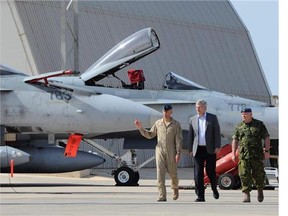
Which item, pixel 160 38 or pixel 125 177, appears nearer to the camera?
pixel 125 177

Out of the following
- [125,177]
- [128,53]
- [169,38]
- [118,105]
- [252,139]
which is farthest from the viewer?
[169,38]

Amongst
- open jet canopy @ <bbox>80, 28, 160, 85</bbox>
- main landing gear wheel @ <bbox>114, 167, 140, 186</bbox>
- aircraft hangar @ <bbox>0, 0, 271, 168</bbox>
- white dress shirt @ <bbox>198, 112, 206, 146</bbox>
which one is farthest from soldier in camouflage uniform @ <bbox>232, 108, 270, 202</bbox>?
aircraft hangar @ <bbox>0, 0, 271, 168</bbox>

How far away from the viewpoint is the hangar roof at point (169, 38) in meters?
34.8

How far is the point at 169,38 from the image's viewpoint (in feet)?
135

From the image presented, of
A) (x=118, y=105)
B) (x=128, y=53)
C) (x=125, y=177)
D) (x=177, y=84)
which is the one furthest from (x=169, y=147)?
(x=177, y=84)

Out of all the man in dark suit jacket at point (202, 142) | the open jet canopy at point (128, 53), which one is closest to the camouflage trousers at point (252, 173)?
the man in dark suit jacket at point (202, 142)

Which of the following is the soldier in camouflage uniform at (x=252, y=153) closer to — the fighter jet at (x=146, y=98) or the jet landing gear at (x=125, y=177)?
the jet landing gear at (x=125, y=177)

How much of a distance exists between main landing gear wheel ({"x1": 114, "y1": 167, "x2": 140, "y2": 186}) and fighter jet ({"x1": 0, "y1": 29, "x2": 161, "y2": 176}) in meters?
0.61

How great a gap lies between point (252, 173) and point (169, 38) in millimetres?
29332

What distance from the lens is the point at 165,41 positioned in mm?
40875

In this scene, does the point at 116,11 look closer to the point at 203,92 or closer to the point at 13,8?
the point at 13,8

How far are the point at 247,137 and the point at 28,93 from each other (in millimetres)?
8306

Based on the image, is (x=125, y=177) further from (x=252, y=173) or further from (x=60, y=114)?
(x=252, y=173)
